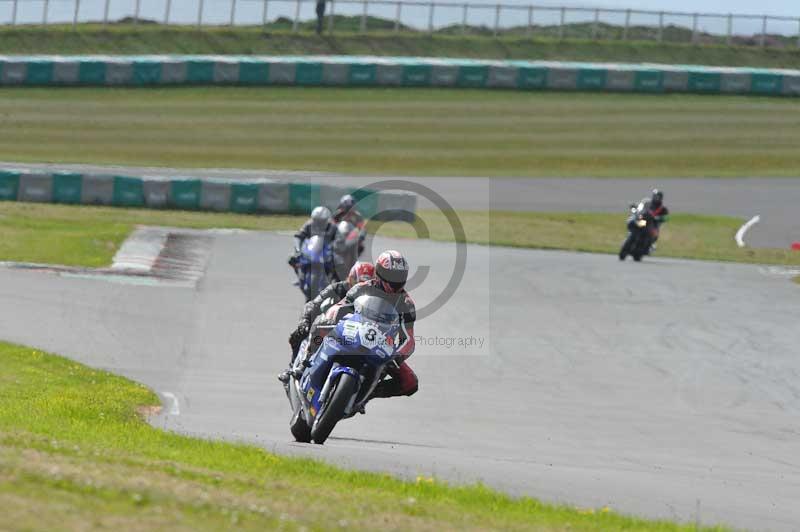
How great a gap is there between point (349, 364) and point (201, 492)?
3.80 m

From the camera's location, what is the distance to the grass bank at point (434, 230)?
27.6m

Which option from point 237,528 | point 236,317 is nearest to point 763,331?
point 236,317

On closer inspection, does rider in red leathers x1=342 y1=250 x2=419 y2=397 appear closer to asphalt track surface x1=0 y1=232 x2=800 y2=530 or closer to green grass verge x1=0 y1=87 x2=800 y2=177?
asphalt track surface x1=0 y1=232 x2=800 y2=530

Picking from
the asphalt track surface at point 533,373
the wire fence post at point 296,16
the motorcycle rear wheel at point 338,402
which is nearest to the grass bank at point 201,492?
the asphalt track surface at point 533,373

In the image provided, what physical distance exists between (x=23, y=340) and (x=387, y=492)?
9.75 m

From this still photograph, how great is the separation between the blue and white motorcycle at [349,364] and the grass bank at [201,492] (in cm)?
111

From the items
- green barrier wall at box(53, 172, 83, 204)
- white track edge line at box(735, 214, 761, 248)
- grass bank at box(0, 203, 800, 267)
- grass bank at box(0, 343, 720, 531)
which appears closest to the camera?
grass bank at box(0, 343, 720, 531)

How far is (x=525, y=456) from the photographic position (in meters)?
12.4

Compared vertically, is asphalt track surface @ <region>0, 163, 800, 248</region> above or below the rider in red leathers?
above

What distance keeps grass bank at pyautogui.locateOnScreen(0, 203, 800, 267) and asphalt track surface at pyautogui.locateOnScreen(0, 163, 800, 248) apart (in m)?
1.09

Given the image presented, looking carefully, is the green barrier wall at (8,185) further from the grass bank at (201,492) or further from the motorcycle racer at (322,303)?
the grass bank at (201,492)

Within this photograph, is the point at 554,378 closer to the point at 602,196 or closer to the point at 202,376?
the point at 202,376

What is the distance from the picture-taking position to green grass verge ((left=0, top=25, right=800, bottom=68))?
181 ft

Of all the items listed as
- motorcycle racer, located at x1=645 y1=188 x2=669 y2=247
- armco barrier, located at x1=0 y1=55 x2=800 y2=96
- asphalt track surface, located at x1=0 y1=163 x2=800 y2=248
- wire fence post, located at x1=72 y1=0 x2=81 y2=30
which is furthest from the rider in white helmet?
wire fence post, located at x1=72 y1=0 x2=81 y2=30
